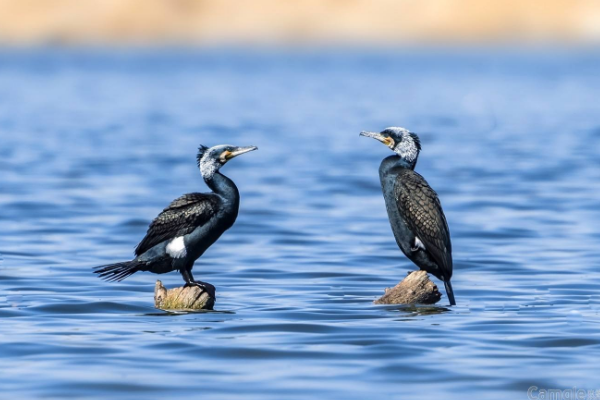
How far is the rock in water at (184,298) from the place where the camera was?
997cm

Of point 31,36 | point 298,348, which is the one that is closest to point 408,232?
point 298,348

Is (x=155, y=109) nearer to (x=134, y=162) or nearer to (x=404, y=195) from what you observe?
(x=134, y=162)

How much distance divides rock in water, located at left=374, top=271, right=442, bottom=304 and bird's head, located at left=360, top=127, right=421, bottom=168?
3.49 ft

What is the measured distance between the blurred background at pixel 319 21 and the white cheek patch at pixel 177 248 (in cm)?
13731

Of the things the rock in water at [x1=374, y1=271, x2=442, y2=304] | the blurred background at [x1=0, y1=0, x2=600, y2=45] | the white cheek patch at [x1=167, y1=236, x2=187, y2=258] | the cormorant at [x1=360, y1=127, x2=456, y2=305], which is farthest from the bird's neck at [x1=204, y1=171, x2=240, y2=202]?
the blurred background at [x1=0, y1=0, x2=600, y2=45]

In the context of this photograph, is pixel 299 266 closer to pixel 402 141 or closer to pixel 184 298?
pixel 402 141

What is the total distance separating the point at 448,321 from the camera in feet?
32.0

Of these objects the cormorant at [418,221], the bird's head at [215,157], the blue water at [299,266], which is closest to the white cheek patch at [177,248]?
the blue water at [299,266]

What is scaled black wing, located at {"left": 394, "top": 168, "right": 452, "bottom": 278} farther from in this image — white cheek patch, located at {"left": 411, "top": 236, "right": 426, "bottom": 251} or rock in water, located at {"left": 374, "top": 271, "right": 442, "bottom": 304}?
rock in water, located at {"left": 374, "top": 271, "right": 442, "bottom": 304}

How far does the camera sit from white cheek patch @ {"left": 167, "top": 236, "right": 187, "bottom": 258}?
391 inches

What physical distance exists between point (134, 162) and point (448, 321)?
60.4 ft

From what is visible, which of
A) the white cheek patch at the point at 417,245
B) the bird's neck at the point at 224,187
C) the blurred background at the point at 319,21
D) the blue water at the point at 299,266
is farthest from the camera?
the blurred background at the point at 319,21

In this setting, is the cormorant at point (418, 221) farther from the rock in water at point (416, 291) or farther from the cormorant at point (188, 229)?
the cormorant at point (188, 229)

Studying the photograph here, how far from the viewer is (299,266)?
13.6m
